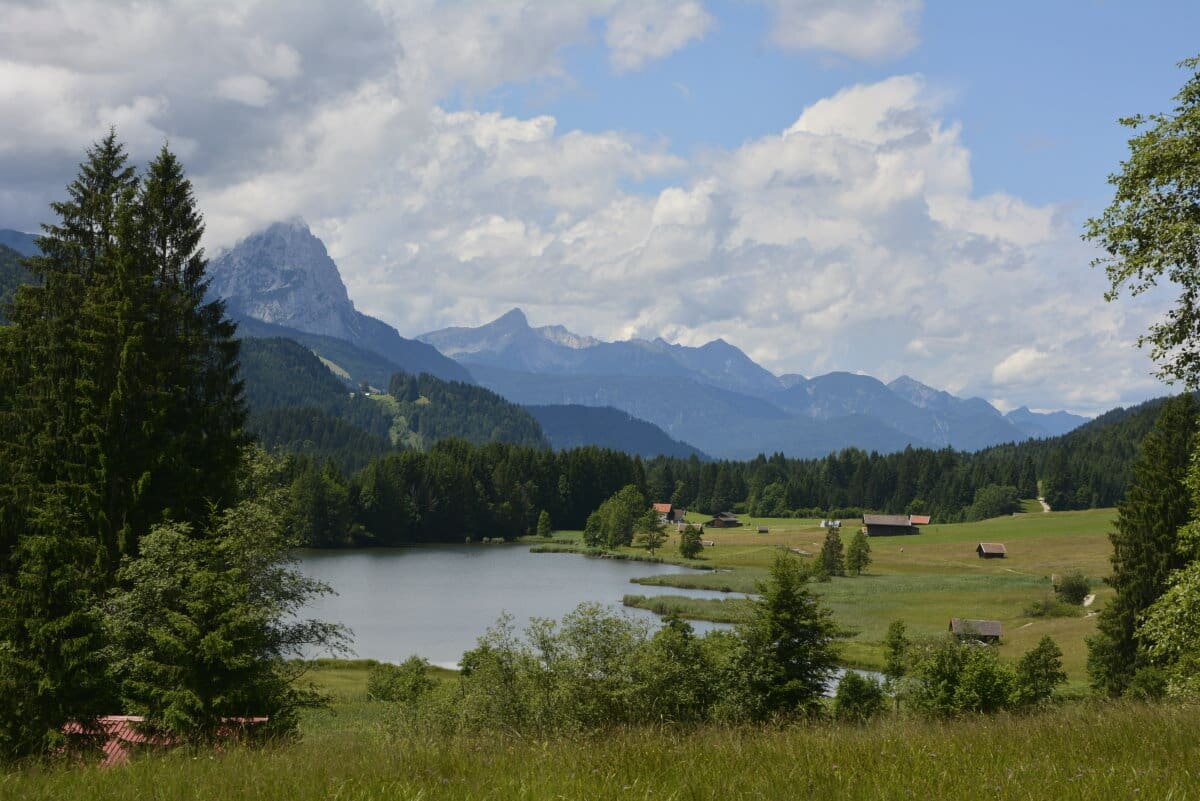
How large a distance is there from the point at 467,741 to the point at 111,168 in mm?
34658

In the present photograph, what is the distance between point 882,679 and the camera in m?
Result: 57.3

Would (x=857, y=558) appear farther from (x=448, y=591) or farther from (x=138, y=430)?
(x=138, y=430)

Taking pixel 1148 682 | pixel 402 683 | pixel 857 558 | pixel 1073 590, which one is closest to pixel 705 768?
pixel 1148 682

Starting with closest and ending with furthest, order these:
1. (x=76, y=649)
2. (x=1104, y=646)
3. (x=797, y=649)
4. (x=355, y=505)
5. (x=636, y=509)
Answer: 1. (x=76, y=649)
2. (x=797, y=649)
3. (x=1104, y=646)
4. (x=355, y=505)
5. (x=636, y=509)

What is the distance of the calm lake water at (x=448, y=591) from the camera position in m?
70.3

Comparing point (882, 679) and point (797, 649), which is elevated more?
point (797, 649)

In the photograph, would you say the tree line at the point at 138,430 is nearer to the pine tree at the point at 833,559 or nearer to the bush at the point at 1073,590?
the bush at the point at 1073,590

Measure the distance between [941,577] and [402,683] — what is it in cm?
8791

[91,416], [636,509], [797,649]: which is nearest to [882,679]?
[797,649]

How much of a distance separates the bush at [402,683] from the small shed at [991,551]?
108510 millimetres

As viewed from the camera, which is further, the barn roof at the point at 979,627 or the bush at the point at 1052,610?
the bush at the point at 1052,610

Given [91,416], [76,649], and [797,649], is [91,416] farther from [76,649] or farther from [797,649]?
[797,649]

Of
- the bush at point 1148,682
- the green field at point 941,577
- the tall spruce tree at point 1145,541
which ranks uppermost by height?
the tall spruce tree at point 1145,541

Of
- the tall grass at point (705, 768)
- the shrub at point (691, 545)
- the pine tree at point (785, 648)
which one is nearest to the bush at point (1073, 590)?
the pine tree at point (785, 648)
